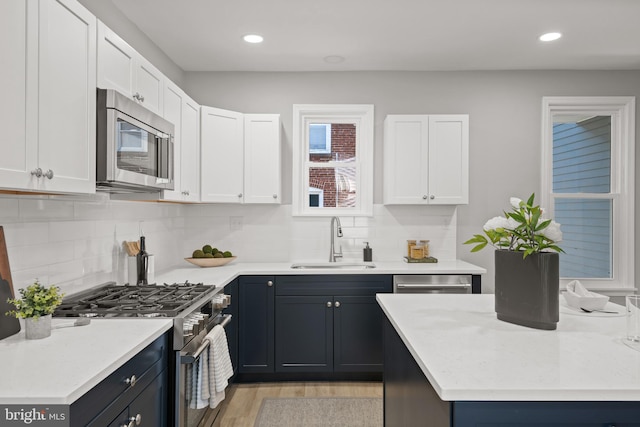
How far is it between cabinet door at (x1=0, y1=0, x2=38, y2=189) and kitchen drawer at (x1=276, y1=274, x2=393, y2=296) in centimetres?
228

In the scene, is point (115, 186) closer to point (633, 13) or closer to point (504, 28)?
point (504, 28)

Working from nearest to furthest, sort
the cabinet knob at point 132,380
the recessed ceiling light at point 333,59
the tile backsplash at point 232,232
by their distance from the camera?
1. the cabinet knob at point 132,380
2. the tile backsplash at point 232,232
3. the recessed ceiling light at point 333,59

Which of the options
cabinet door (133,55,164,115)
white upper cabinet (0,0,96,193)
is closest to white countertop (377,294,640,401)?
white upper cabinet (0,0,96,193)

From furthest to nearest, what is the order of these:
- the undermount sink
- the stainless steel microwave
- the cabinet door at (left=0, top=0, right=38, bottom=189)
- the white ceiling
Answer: the undermount sink → the white ceiling → the stainless steel microwave → the cabinet door at (left=0, top=0, right=38, bottom=189)

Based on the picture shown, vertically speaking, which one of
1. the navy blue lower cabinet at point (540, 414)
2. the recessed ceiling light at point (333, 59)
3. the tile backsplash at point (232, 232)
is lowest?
the navy blue lower cabinet at point (540, 414)

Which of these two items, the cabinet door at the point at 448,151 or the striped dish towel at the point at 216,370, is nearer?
the striped dish towel at the point at 216,370

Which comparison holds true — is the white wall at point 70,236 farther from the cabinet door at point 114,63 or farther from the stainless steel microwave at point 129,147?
the cabinet door at point 114,63

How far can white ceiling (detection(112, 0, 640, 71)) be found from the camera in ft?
9.52

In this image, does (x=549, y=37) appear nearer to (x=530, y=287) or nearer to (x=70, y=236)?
(x=530, y=287)

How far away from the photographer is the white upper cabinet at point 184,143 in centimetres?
300

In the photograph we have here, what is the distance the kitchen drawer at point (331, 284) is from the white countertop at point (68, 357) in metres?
1.67

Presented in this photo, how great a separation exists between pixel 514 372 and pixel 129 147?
1.89 m

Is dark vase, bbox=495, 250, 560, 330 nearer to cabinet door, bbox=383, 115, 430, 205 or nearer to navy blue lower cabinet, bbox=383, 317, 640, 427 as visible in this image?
navy blue lower cabinet, bbox=383, 317, 640, 427

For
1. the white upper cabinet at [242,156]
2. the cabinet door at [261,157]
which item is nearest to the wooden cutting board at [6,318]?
the white upper cabinet at [242,156]
